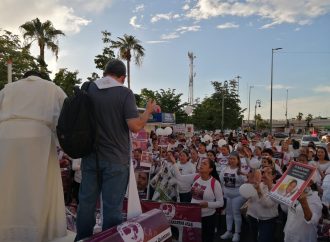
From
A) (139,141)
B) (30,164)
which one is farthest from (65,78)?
(30,164)

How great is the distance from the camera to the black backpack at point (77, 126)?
290 centimetres

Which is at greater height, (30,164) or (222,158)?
(30,164)

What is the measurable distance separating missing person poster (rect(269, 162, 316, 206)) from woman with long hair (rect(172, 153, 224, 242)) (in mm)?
1803

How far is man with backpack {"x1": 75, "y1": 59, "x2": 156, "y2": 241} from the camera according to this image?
121 inches

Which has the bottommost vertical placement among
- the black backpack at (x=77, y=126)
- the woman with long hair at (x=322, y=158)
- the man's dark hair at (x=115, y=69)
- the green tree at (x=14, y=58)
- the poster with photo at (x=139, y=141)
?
the woman with long hair at (x=322, y=158)

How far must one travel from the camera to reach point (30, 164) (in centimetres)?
318

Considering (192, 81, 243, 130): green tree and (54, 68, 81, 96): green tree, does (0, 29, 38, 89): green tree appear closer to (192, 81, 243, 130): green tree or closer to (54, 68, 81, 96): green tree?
(54, 68, 81, 96): green tree

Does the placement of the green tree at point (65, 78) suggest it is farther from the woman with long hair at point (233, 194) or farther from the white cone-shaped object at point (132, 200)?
the white cone-shaped object at point (132, 200)

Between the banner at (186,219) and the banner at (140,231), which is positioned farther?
the banner at (186,219)

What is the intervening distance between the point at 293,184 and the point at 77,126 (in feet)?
8.53

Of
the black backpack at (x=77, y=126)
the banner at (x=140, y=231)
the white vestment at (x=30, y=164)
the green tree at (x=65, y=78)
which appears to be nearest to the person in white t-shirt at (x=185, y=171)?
the banner at (x=140, y=231)

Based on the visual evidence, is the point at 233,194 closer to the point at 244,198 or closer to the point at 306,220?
the point at 244,198

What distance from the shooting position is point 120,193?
3.13m

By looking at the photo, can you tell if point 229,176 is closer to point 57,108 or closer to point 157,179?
point 157,179
